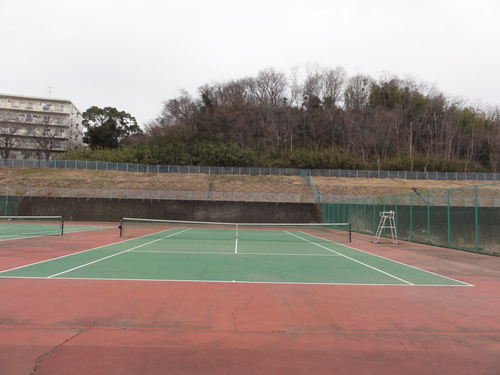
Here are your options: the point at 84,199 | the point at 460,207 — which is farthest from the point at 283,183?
the point at 460,207

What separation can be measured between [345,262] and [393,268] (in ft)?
4.93

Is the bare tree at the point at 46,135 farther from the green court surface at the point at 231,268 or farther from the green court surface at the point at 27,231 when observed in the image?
the green court surface at the point at 231,268

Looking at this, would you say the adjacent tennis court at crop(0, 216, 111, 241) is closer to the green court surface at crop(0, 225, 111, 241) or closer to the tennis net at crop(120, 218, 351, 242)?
the green court surface at crop(0, 225, 111, 241)

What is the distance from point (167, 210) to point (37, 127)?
51272 millimetres

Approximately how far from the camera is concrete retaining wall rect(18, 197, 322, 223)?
34.6 metres

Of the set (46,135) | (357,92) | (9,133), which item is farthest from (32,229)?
(357,92)

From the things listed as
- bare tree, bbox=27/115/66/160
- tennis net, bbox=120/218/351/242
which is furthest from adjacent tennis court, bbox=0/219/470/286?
bare tree, bbox=27/115/66/160

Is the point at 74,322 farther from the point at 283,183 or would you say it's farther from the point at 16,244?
the point at 283,183

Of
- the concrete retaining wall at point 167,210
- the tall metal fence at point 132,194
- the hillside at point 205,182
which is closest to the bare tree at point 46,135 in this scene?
the hillside at point 205,182

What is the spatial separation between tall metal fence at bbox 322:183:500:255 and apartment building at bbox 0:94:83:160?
6816 cm

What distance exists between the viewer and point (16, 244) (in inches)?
532

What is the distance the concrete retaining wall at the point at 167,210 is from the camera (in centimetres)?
3456

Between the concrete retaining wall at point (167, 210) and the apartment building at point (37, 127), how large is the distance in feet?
120

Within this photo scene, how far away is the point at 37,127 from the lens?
68.9 m
